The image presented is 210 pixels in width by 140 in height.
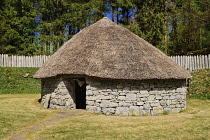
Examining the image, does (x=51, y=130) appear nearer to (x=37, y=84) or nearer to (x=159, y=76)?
(x=159, y=76)

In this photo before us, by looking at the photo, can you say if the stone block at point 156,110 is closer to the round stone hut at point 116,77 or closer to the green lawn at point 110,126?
the round stone hut at point 116,77

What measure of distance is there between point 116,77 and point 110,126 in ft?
8.77

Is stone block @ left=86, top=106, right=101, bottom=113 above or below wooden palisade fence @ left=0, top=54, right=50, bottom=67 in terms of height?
below

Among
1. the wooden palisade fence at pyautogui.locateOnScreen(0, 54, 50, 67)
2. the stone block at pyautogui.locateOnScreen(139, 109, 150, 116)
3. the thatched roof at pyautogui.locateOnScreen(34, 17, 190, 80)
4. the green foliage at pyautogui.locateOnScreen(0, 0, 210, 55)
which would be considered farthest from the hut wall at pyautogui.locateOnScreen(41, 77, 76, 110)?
the green foliage at pyautogui.locateOnScreen(0, 0, 210, 55)

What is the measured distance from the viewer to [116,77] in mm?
10562

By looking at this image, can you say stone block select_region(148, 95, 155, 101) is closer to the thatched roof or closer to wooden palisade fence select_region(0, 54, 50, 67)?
the thatched roof

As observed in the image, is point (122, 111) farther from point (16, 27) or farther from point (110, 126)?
point (16, 27)

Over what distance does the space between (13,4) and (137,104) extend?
3012 cm

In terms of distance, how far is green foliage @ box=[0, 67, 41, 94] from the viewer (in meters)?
20.7

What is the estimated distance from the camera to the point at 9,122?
30.2 feet

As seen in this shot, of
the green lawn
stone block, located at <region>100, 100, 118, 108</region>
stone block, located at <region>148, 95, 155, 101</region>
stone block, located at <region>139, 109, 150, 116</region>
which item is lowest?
the green lawn

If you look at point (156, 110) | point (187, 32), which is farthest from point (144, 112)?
point (187, 32)

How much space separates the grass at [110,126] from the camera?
24.3ft

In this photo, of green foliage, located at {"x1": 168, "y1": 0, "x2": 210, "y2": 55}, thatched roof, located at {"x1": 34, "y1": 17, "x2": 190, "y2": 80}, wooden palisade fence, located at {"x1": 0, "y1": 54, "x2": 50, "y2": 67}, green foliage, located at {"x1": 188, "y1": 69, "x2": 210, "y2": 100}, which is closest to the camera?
thatched roof, located at {"x1": 34, "y1": 17, "x2": 190, "y2": 80}
